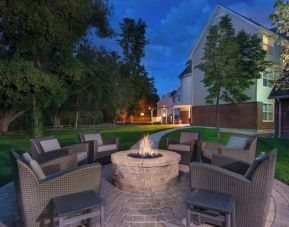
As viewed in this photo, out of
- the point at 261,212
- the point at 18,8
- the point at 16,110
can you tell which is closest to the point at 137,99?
the point at 16,110

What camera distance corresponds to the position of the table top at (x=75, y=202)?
2631mm

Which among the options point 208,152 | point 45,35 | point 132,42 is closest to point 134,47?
point 132,42

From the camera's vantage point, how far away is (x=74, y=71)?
43.4ft

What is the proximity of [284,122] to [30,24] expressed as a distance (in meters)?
15.1

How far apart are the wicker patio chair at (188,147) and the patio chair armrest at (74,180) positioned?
143 inches

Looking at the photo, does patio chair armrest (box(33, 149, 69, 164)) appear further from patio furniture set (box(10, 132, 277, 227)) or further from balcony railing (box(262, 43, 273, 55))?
balcony railing (box(262, 43, 273, 55))

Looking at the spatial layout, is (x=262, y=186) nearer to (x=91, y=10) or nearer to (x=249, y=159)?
(x=249, y=159)

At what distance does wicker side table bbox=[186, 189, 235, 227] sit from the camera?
8.77ft

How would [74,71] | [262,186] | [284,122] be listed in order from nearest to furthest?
[262,186]
[74,71]
[284,122]

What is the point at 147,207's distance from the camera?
3887 mm

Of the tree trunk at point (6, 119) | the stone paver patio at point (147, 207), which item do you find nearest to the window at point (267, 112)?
the stone paver patio at point (147, 207)

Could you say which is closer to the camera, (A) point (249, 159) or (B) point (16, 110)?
(A) point (249, 159)

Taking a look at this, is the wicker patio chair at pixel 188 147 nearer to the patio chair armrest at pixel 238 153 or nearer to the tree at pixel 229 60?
the patio chair armrest at pixel 238 153

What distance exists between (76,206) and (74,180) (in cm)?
42
